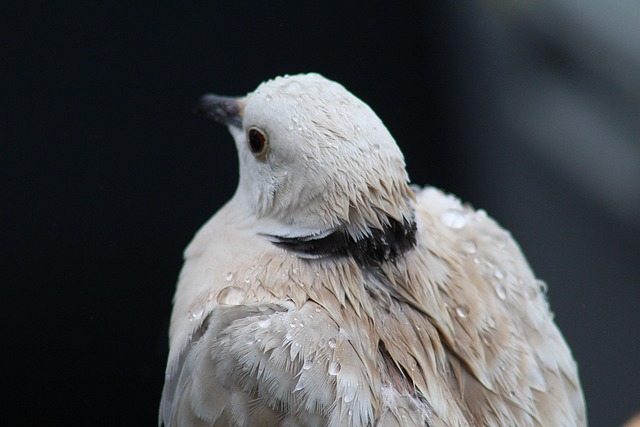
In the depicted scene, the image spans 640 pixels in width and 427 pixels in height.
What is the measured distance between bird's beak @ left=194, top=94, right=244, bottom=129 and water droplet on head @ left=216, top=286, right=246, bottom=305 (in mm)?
362

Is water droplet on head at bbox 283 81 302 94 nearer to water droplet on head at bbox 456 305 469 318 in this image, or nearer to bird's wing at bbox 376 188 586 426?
bird's wing at bbox 376 188 586 426

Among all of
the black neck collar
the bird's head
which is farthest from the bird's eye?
the black neck collar

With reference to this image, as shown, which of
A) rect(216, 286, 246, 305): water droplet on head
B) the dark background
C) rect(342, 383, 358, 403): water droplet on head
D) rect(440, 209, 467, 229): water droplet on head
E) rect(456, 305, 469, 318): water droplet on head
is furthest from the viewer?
the dark background

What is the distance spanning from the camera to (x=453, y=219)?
181cm

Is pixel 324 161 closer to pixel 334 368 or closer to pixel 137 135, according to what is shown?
pixel 334 368

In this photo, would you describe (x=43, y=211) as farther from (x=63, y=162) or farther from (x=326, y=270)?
(x=326, y=270)

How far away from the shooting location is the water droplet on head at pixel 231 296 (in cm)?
141

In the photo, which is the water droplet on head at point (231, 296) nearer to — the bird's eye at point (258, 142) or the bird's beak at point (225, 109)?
the bird's eye at point (258, 142)

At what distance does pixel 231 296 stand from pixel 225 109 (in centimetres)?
43

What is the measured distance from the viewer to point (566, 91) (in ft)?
10.0

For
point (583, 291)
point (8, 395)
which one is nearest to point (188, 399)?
point (8, 395)

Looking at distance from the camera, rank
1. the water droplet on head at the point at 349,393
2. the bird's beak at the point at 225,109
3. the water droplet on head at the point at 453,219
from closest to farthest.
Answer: the water droplet on head at the point at 349,393, the bird's beak at the point at 225,109, the water droplet on head at the point at 453,219

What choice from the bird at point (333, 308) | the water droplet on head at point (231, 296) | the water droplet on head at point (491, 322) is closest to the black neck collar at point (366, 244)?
the bird at point (333, 308)

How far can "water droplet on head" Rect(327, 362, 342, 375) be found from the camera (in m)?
1.30
